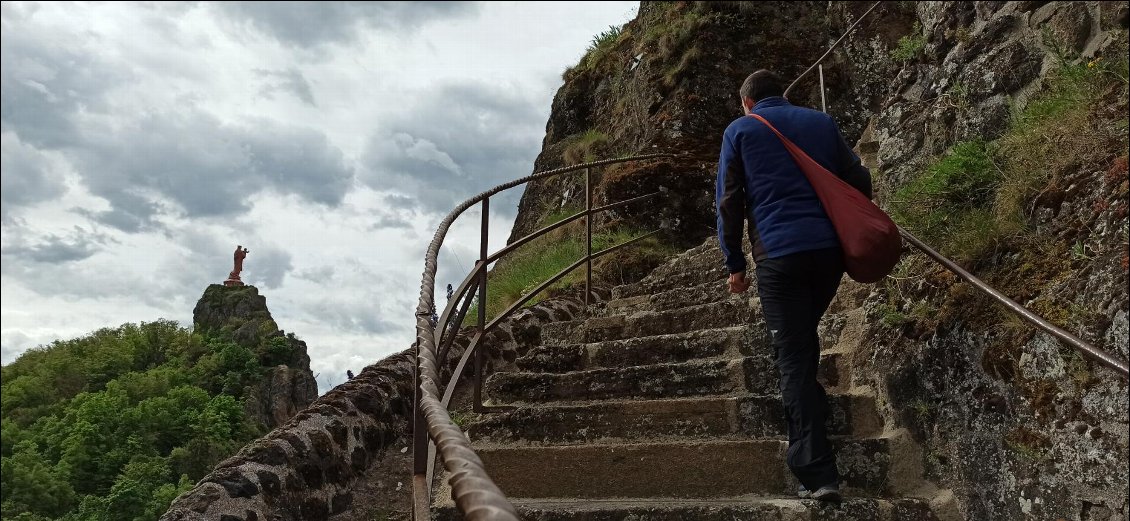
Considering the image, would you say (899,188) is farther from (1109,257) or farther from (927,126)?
(1109,257)

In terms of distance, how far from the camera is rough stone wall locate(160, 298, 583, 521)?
114 inches

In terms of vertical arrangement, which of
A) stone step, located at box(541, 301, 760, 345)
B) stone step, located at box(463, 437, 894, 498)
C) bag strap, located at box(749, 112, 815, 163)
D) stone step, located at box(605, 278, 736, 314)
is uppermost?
bag strap, located at box(749, 112, 815, 163)

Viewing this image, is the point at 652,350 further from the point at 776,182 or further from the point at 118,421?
the point at 118,421

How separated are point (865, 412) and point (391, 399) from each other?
2.46m

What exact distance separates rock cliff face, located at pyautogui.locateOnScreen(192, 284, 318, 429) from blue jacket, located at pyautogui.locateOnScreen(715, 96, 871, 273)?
32.0 meters

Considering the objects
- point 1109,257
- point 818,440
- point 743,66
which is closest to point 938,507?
point 818,440

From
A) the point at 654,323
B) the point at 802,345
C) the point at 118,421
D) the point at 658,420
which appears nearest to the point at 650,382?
the point at 658,420

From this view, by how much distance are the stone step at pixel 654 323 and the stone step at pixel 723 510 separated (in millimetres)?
1391

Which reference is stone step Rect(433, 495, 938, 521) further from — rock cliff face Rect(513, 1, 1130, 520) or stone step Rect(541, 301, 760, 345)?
stone step Rect(541, 301, 760, 345)

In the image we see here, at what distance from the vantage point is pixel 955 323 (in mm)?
2537

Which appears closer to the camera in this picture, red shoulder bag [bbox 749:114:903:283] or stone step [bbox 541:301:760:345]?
red shoulder bag [bbox 749:114:903:283]

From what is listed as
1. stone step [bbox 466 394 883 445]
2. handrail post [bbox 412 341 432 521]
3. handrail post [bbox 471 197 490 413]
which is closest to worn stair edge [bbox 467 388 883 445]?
stone step [bbox 466 394 883 445]

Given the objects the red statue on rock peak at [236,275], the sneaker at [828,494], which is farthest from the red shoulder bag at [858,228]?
the red statue on rock peak at [236,275]

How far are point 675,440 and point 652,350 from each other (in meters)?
0.76
